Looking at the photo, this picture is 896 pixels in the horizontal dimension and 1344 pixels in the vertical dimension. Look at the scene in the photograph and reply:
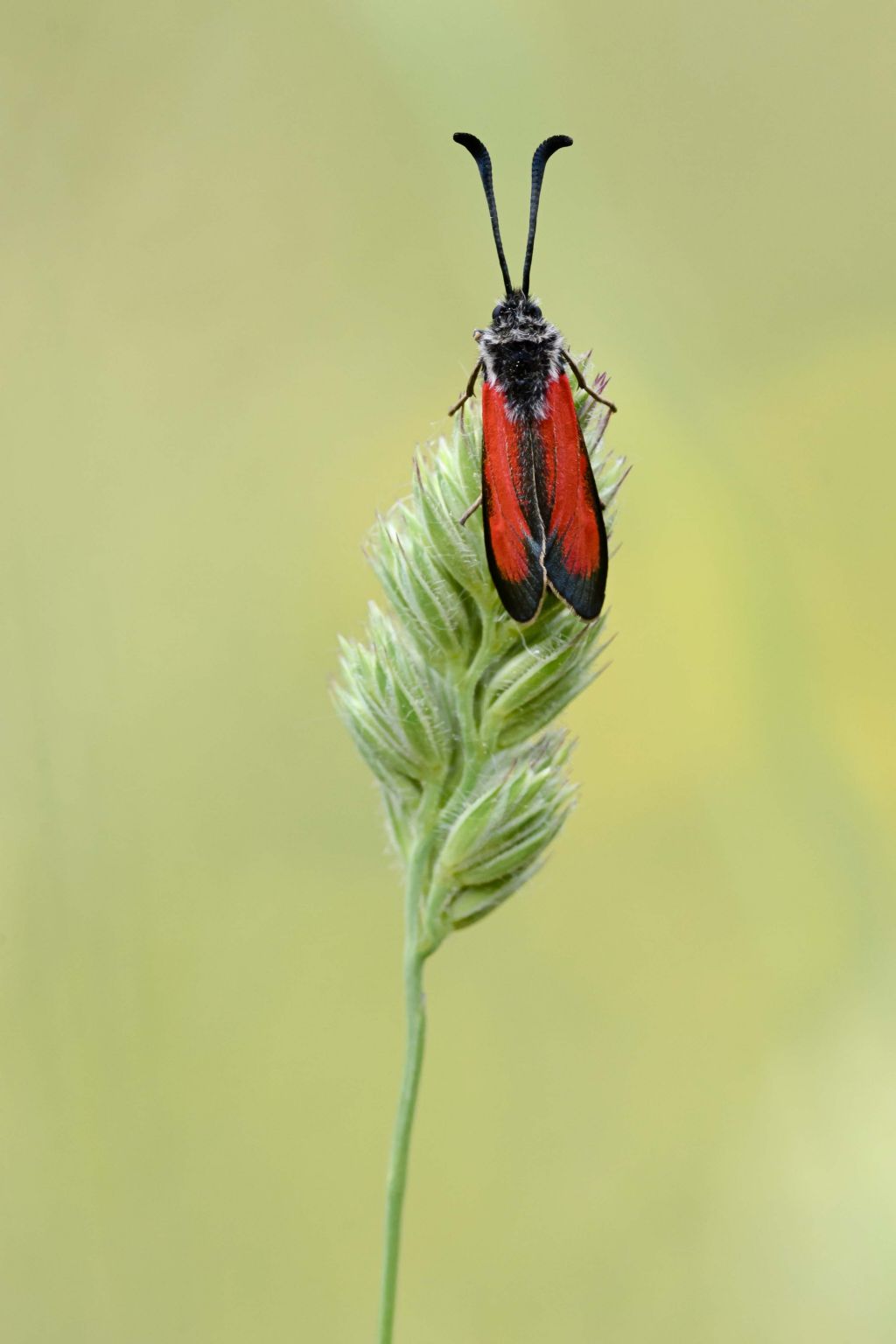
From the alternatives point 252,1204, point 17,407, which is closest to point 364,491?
point 17,407

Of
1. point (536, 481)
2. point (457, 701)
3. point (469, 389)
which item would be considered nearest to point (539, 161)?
point (469, 389)

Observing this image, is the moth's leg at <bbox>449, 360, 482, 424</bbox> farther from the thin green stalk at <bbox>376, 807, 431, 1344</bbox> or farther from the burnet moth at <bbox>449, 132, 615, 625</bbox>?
the thin green stalk at <bbox>376, 807, 431, 1344</bbox>

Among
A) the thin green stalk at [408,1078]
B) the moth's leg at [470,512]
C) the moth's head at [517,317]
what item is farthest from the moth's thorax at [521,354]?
the thin green stalk at [408,1078]

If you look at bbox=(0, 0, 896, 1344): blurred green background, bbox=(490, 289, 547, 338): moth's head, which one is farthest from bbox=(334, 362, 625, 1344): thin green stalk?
bbox=(0, 0, 896, 1344): blurred green background

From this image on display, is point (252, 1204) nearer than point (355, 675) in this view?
No

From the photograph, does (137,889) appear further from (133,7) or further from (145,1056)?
(133,7)

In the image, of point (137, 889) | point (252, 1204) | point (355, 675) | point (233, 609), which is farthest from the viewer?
point (233, 609)

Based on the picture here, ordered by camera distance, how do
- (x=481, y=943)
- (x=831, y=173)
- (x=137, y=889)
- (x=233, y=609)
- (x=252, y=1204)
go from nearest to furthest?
(x=252, y=1204)
(x=137, y=889)
(x=481, y=943)
(x=233, y=609)
(x=831, y=173)
